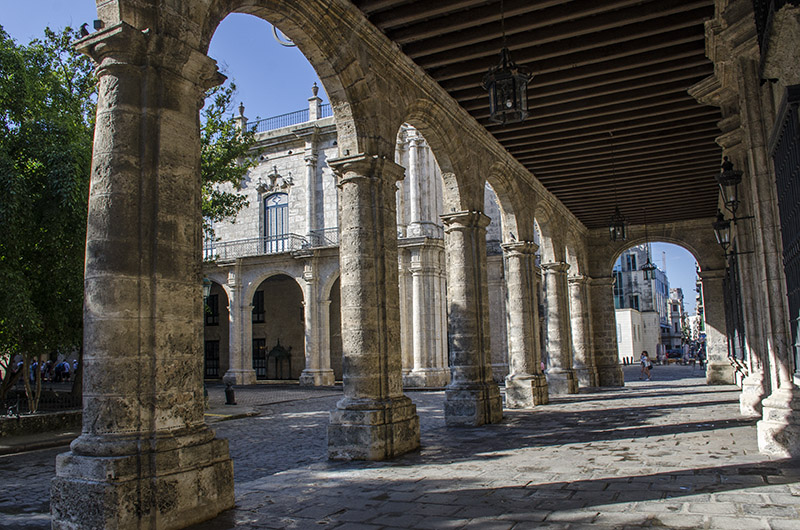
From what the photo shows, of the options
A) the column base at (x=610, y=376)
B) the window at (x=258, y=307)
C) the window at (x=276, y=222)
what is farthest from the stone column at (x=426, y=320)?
the window at (x=258, y=307)

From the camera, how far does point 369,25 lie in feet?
25.0

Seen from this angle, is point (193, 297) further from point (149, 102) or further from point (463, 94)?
point (463, 94)

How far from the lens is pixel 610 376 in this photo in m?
19.9

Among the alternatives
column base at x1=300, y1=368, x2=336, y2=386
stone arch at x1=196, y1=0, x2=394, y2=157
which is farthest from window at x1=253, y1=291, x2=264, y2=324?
stone arch at x1=196, y1=0, x2=394, y2=157

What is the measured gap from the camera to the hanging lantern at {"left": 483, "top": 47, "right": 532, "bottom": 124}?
618 centimetres

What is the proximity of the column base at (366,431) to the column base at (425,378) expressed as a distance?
13920 millimetres

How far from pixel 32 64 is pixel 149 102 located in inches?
335

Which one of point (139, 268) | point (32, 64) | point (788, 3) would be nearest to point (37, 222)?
point (32, 64)

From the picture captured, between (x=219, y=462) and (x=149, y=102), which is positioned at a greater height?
(x=149, y=102)

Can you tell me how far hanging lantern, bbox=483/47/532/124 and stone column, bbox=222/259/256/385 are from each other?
21.5 metres

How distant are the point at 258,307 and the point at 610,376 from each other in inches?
664

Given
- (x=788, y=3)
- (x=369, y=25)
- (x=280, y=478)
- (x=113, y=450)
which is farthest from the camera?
(x=369, y=25)

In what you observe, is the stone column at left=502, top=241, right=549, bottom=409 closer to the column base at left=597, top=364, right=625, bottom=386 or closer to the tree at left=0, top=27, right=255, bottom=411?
the column base at left=597, top=364, right=625, bottom=386

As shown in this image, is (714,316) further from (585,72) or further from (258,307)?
(258,307)
